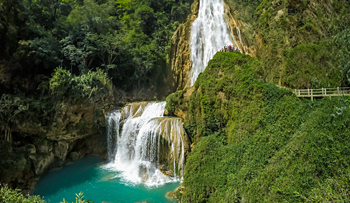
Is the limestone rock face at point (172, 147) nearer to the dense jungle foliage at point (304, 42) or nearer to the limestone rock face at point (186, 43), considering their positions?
the dense jungle foliage at point (304, 42)

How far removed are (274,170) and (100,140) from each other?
16.9m

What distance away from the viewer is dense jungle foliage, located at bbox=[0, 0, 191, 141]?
1617 cm

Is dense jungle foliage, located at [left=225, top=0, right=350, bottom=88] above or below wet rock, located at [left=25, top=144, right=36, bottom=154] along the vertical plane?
above

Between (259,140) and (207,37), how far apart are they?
70.8 feet

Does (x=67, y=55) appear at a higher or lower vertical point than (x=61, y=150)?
higher

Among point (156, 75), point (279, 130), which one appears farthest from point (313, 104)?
point (156, 75)

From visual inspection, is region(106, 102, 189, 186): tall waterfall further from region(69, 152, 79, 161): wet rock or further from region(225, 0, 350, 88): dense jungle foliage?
region(225, 0, 350, 88): dense jungle foliage

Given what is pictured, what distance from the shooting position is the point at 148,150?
53.8 feet

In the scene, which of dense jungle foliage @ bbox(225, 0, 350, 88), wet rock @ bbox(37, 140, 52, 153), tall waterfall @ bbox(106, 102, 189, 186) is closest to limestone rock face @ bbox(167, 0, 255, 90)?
dense jungle foliage @ bbox(225, 0, 350, 88)

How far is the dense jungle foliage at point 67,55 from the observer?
53.1 feet

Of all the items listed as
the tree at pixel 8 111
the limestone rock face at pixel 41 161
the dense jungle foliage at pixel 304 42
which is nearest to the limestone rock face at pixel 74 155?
the limestone rock face at pixel 41 161

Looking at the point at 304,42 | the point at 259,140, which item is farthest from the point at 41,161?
the point at 304,42

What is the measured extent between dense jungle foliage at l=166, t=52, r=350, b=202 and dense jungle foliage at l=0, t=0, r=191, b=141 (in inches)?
447

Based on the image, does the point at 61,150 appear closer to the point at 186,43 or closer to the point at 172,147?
the point at 172,147
